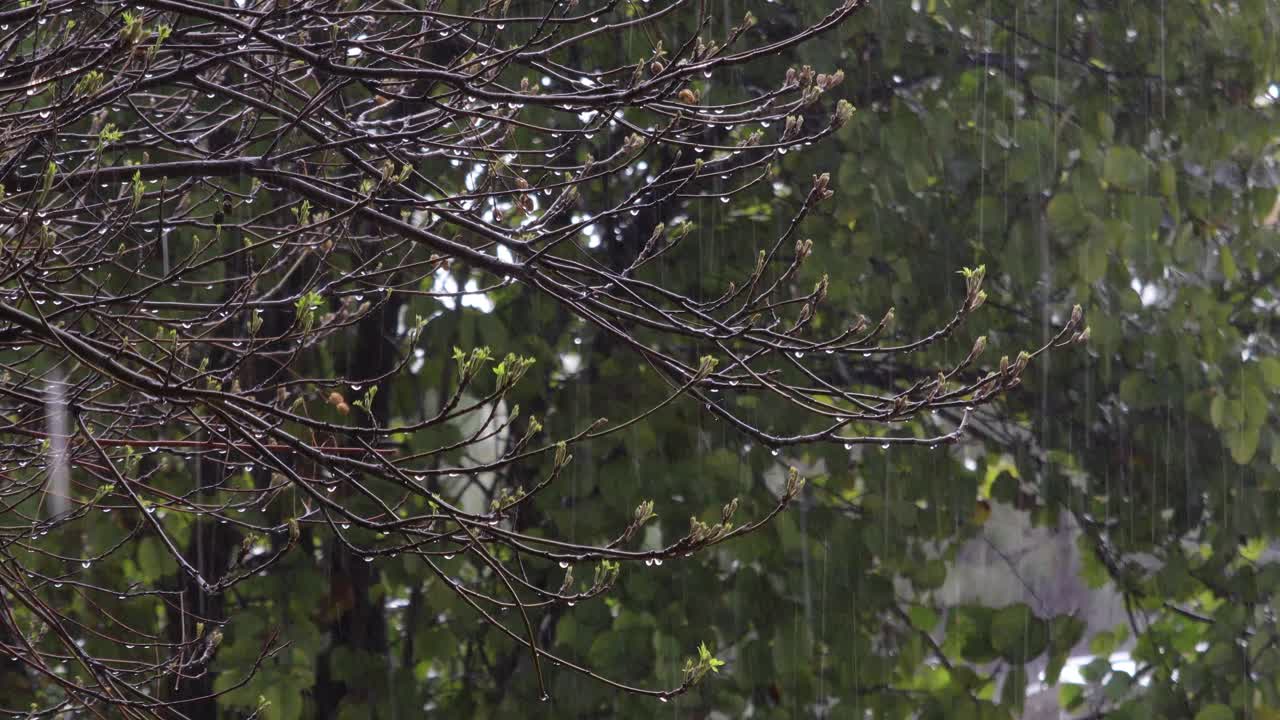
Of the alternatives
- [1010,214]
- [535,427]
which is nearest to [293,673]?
[535,427]

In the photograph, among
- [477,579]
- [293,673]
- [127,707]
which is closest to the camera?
[127,707]

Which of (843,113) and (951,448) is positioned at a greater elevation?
(843,113)

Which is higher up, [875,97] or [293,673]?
[875,97]

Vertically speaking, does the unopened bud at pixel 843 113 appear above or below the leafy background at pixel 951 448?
above

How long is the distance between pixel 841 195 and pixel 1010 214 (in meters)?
0.58

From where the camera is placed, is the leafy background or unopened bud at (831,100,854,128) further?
the leafy background

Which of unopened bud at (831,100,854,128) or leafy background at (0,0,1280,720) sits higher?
unopened bud at (831,100,854,128)

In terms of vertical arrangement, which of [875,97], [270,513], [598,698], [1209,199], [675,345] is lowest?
[598,698]

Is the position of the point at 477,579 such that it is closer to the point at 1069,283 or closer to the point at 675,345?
the point at 675,345

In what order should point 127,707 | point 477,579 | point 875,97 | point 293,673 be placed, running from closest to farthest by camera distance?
point 127,707 → point 293,673 → point 477,579 → point 875,97

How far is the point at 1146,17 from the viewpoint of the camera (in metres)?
4.32

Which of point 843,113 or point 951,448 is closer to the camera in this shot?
point 843,113

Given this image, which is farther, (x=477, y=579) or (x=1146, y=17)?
(x=1146, y=17)

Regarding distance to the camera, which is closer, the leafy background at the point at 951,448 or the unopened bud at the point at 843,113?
the unopened bud at the point at 843,113
